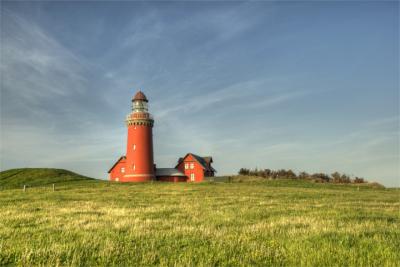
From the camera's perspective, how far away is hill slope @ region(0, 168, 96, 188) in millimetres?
61713

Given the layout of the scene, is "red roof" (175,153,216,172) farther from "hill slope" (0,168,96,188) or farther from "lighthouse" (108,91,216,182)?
"hill slope" (0,168,96,188)

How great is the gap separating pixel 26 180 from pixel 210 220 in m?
61.4

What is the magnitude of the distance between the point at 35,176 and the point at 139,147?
75.7ft

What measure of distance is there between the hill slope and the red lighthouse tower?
12.7 metres

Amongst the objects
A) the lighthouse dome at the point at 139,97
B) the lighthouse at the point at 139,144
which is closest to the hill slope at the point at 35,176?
the lighthouse at the point at 139,144

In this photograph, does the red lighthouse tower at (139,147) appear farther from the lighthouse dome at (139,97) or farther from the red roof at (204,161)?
the red roof at (204,161)

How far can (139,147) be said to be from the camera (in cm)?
6116

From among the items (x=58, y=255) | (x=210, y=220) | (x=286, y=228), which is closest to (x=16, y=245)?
(x=58, y=255)

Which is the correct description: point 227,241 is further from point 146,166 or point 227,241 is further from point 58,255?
point 146,166

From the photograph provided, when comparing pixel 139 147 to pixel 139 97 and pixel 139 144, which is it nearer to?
pixel 139 144

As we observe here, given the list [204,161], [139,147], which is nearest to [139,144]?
[139,147]

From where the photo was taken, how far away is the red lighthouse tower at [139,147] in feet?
200

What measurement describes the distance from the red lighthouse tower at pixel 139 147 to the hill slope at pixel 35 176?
41.8ft

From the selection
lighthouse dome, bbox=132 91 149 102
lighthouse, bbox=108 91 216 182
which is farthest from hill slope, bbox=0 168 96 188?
lighthouse dome, bbox=132 91 149 102
